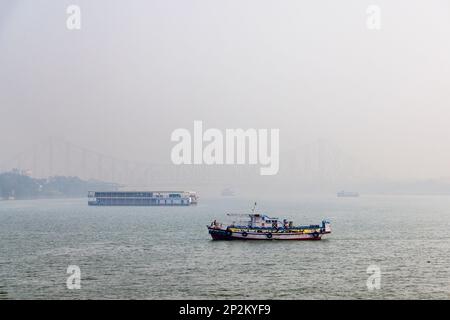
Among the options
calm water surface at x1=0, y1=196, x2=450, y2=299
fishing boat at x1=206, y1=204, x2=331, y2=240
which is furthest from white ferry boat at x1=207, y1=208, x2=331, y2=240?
→ calm water surface at x1=0, y1=196, x2=450, y2=299

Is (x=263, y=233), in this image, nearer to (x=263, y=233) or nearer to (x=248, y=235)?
(x=263, y=233)

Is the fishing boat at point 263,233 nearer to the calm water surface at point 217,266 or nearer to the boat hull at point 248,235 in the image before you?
the boat hull at point 248,235

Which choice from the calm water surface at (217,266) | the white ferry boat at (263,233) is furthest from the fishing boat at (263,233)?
the calm water surface at (217,266)

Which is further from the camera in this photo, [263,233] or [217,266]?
[263,233]

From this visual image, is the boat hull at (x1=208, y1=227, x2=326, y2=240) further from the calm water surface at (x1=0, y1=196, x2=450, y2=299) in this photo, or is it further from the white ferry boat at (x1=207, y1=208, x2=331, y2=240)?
the calm water surface at (x1=0, y1=196, x2=450, y2=299)

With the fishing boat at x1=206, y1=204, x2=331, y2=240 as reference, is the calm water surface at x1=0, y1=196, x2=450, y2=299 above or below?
below

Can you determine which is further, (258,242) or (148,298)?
(258,242)

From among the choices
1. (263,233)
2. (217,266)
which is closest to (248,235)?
(263,233)

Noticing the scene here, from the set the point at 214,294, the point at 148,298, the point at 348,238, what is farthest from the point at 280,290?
the point at 348,238

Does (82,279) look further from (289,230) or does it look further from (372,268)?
(289,230)

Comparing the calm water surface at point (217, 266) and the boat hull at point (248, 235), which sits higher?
the boat hull at point (248, 235)

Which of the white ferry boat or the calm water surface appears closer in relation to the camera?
the calm water surface
